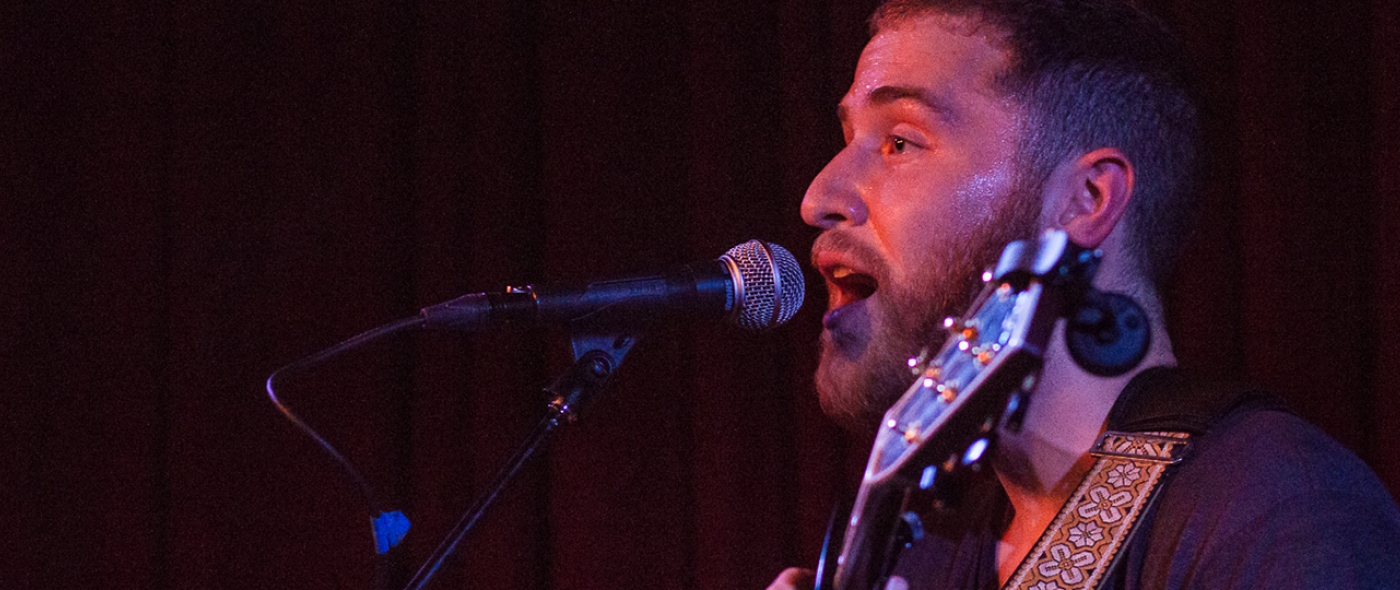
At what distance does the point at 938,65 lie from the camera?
169cm

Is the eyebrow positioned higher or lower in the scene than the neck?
higher

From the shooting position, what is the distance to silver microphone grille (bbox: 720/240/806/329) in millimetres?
1560

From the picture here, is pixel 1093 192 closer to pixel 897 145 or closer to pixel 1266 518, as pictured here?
pixel 897 145

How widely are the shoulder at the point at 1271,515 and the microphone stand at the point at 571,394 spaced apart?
0.72m

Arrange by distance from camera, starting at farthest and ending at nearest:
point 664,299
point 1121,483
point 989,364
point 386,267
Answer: point 386,267 → point 664,299 → point 1121,483 → point 989,364

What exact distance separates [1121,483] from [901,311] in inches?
15.3

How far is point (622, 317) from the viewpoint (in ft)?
4.99

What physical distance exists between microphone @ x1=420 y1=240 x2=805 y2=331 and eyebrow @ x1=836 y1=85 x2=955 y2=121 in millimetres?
304

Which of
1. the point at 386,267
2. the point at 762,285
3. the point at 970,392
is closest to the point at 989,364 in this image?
the point at 970,392

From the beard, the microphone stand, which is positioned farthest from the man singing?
the microphone stand

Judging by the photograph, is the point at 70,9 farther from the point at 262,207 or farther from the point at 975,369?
the point at 975,369

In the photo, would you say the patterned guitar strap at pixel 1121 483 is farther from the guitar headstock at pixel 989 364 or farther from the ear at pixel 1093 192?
the guitar headstock at pixel 989 364

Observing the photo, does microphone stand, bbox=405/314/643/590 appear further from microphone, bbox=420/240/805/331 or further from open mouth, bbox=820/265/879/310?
open mouth, bbox=820/265/879/310

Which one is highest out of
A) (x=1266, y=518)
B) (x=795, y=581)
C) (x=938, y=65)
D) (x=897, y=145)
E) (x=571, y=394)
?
(x=938, y=65)
